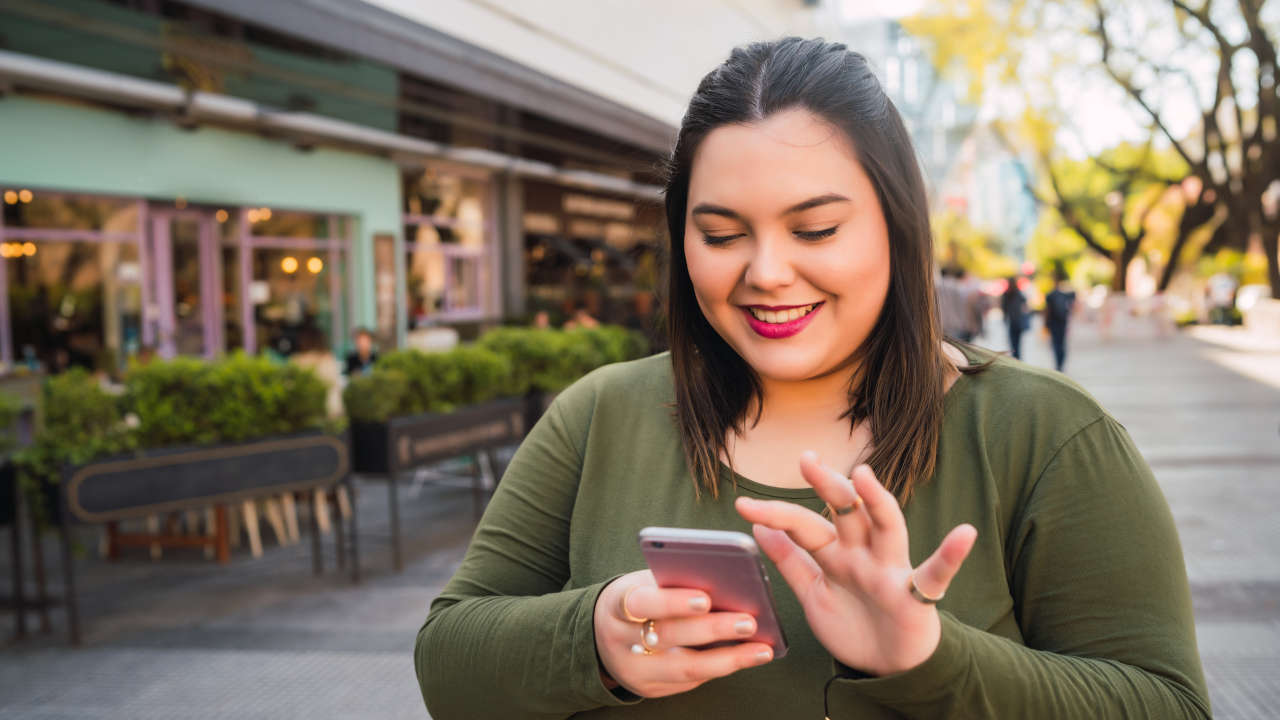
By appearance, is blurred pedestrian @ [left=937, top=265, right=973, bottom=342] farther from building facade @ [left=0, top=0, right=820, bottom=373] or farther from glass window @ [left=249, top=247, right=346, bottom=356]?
glass window @ [left=249, top=247, right=346, bottom=356]

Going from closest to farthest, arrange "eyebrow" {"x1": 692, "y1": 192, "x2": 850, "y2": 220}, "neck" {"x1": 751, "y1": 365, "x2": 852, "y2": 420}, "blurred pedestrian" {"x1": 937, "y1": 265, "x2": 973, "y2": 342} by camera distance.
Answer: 1. "eyebrow" {"x1": 692, "y1": 192, "x2": 850, "y2": 220}
2. "neck" {"x1": 751, "y1": 365, "x2": 852, "y2": 420}
3. "blurred pedestrian" {"x1": 937, "y1": 265, "x2": 973, "y2": 342}

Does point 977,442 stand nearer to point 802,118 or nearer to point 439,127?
point 802,118

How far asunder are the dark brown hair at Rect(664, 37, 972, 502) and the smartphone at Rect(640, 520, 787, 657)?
12.5 inches

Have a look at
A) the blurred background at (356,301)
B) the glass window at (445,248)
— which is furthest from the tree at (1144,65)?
the glass window at (445,248)

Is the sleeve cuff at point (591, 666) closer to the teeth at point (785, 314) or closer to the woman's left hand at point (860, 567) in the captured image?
the woman's left hand at point (860, 567)

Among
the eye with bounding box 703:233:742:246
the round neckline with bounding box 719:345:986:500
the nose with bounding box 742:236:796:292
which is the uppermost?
the eye with bounding box 703:233:742:246

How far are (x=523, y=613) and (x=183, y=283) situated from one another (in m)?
12.6

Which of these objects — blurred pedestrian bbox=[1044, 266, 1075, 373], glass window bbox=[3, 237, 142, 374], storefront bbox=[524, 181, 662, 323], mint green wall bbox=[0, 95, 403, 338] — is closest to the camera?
glass window bbox=[3, 237, 142, 374]

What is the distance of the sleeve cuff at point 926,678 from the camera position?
3.50 ft

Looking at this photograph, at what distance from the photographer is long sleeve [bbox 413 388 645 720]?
1.27 m

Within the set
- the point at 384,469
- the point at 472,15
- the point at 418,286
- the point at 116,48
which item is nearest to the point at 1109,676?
the point at 384,469

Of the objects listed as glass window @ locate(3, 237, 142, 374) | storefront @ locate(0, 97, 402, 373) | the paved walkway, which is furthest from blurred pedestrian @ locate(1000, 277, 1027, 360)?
glass window @ locate(3, 237, 142, 374)

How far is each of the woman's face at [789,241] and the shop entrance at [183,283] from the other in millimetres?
12086

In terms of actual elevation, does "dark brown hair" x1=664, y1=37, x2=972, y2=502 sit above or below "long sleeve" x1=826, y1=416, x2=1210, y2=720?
above
